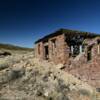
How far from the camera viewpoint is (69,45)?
51.1 feet

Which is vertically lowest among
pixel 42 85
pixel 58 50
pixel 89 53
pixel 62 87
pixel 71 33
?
pixel 62 87

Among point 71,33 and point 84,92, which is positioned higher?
point 71,33

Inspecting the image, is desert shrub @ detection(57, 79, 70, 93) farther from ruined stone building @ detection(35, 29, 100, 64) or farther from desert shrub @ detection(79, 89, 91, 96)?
ruined stone building @ detection(35, 29, 100, 64)

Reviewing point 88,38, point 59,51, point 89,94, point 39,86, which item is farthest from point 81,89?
point 88,38

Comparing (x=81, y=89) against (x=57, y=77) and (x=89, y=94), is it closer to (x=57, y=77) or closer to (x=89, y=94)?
(x=89, y=94)

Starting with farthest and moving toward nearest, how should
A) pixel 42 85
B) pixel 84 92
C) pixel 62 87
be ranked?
pixel 42 85 → pixel 62 87 → pixel 84 92

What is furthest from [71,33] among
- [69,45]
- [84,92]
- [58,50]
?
[84,92]

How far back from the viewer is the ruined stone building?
1466 cm

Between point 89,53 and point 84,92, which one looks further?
point 89,53

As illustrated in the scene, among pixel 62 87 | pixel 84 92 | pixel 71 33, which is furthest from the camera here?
pixel 71 33

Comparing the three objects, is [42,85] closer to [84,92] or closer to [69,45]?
[84,92]

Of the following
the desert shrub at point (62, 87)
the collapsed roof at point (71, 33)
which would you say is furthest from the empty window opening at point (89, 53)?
the desert shrub at point (62, 87)

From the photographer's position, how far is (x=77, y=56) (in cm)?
1502

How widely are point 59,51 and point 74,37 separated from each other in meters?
1.52
